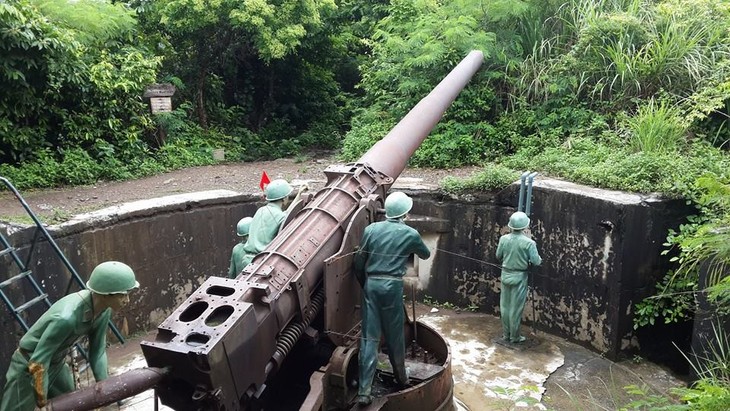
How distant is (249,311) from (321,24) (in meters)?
10.2

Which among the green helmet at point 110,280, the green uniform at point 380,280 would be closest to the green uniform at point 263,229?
the green uniform at point 380,280

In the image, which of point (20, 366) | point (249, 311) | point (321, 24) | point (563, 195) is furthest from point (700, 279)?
point (321, 24)

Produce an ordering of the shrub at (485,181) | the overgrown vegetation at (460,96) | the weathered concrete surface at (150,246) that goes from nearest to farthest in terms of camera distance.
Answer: the weathered concrete surface at (150,246), the shrub at (485,181), the overgrown vegetation at (460,96)

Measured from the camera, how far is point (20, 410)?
3494 millimetres

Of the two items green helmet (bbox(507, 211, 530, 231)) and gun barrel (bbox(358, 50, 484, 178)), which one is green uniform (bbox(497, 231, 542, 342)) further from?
gun barrel (bbox(358, 50, 484, 178))

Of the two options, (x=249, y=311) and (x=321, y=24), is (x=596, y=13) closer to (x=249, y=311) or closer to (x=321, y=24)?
(x=321, y=24)

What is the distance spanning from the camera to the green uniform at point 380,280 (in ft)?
14.5

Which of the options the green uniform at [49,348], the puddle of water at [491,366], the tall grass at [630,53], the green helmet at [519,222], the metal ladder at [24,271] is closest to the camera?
the green uniform at [49,348]

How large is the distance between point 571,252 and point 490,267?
3.65 ft

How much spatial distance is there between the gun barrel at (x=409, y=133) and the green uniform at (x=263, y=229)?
0.95 meters

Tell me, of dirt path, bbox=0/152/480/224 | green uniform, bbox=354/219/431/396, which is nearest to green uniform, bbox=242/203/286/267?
green uniform, bbox=354/219/431/396

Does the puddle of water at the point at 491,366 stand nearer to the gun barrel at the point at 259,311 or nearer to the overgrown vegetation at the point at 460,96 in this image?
the overgrown vegetation at the point at 460,96

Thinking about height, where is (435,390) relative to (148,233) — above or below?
below

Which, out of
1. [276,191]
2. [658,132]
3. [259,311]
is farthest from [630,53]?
[259,311]
